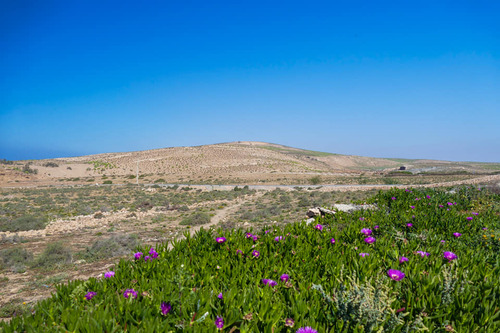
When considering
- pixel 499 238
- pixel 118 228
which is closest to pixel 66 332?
pixel 499 238

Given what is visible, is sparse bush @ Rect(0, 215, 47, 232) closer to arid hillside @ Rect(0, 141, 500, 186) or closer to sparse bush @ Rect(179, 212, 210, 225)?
sparse bush @ Rect(179, 212, 210, 225)

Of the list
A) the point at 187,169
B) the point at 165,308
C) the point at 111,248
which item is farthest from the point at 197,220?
the point at 187,169

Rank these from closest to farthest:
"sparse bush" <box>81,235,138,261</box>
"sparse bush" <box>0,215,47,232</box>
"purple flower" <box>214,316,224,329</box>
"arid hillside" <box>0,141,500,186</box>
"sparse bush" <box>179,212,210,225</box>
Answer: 1. "purple flower" <box>214,316,224,329</box>
2. "sparse bush" <box>81,235,138,261</box>
3. "sparse bush" <box>0,215,47,232</box>
4. "sparse bush" <box>179,212,210,225</box>
5. "arid hillside" <box>0,141,500,186</box>

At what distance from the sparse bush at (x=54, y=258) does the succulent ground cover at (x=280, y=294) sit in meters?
6.64

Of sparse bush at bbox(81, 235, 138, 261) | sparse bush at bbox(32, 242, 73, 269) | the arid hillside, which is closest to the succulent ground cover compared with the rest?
sparse bush at bbox(81, 235, 138, 261)

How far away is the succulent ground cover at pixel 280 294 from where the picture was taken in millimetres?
1980

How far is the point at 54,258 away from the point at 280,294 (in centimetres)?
903

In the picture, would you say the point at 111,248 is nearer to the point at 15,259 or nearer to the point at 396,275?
the point at 15,259

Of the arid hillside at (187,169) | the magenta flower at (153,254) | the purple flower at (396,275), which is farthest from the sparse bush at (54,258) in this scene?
the arid hillside at (187,169)

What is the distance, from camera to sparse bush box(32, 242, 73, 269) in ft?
26.8

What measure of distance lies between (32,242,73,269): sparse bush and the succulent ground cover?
664cm

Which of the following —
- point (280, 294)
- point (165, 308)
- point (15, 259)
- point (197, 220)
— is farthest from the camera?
point (197, 220)

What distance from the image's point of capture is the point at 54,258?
846cm

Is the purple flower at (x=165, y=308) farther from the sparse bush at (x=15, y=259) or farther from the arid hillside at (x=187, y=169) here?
the arid hillside at (x=187, y=169)
